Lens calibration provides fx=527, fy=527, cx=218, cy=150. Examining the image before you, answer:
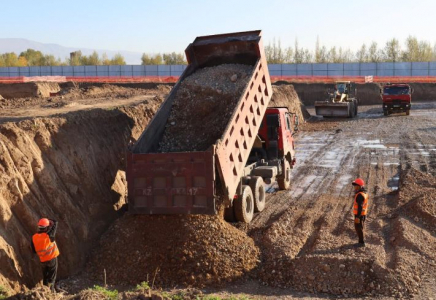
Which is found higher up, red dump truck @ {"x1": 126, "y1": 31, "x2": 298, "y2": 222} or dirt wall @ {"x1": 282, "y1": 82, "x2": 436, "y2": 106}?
dirt wall @ {"x1": 282, "y1": 82, "x2": 436, "y2": 106}

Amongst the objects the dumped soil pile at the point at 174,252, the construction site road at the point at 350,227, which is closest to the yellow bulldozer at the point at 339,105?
the construction site road at the point at 350,227

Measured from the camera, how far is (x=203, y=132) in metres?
12.5

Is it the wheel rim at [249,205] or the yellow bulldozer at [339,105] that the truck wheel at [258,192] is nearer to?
the wheel rim at [249,205]

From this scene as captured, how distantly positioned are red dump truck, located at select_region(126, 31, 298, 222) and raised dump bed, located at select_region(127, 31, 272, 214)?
20 millimetres

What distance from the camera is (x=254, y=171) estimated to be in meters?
13.8

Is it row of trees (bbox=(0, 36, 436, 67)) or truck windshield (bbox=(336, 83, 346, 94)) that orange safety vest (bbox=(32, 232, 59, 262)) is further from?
row of trees (bbox=(0, 36, 436, 67))

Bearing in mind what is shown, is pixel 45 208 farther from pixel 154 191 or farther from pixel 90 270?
pixel 154 191

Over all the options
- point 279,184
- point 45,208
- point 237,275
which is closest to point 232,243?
point 237,275

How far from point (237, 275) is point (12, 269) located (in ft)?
12.8

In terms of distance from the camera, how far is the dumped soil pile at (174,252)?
9656mm

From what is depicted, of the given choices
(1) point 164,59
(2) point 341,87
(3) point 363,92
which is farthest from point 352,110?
(1) point 164,59

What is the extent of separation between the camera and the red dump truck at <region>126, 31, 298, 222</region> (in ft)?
34.5

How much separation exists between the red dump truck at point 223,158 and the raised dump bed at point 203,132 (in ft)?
0.07

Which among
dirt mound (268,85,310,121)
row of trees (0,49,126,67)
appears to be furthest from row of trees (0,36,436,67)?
dirt mound (268,85,310,121)
